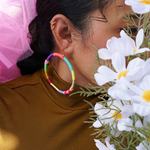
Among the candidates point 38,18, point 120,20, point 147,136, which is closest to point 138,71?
point 147,136

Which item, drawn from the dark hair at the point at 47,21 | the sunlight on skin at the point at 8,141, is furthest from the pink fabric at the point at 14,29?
the sunlight on skin at the point at 8,141

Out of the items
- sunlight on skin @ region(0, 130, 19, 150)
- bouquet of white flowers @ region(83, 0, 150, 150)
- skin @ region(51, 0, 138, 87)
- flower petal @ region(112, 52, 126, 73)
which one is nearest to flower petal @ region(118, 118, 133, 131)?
bouquet of white flowers @ region(83, 0, 150, 150)

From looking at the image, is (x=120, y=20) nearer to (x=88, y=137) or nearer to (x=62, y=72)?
(x=62, y=72)

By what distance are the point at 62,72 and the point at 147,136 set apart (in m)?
0.72

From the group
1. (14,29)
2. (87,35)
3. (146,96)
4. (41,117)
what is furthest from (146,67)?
(14,29)

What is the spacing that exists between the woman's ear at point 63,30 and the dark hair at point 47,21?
3 centimetres

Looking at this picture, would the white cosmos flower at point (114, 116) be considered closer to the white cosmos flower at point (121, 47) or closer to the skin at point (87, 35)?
the white cosmos flower at point (121, 47)

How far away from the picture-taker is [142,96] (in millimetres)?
324

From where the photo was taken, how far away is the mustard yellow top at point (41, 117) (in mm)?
878

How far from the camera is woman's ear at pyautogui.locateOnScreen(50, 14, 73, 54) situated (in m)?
0.89

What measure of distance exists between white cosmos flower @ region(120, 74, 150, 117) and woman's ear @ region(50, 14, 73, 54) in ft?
2.00

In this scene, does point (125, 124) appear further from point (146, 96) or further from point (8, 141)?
point (8, 141)

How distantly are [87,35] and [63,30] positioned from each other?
0.12 metres

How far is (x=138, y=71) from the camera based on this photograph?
316mm
